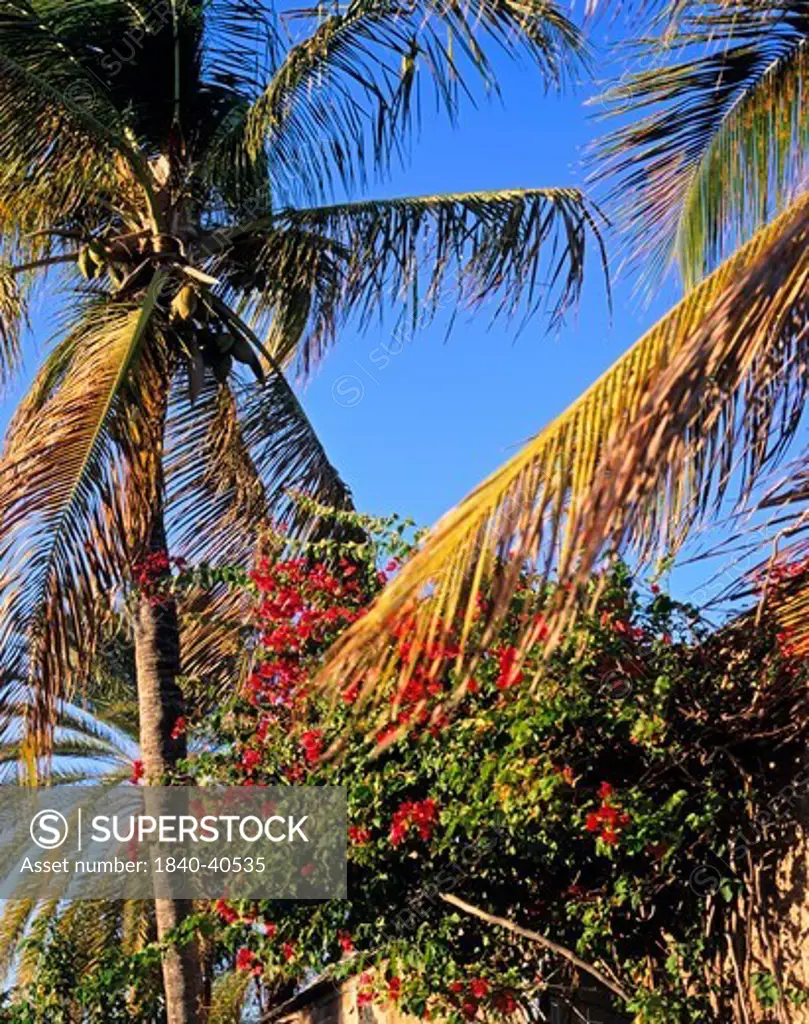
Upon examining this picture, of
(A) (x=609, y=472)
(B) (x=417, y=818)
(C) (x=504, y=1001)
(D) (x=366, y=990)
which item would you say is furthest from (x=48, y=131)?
(A) (x=609, y=472)

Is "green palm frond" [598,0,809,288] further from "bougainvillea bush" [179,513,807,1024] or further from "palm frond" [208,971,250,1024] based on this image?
"palm frond" [208,971,250,1024]

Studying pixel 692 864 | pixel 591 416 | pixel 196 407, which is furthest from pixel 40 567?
pixel 591 416

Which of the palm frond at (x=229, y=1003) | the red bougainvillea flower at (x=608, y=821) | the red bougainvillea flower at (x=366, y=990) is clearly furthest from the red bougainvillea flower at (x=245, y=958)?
the palm frond at (x=229, y=1003)

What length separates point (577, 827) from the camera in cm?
621

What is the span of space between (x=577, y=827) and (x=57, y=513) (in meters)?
3.81

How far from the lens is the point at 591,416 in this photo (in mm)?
3625

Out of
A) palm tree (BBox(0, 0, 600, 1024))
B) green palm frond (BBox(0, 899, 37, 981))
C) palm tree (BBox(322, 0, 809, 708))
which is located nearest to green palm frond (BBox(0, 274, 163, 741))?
palm tree (BBox(0, 0, 600, 1024))

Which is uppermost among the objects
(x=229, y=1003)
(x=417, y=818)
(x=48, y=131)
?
(x=48, y=131)

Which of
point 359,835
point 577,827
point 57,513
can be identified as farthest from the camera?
point 57,513

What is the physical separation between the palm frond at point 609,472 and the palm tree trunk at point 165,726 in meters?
5.46

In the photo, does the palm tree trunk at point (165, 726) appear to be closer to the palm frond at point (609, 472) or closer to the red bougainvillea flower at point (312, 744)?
the red bougainvillea flower at point (312, 744)

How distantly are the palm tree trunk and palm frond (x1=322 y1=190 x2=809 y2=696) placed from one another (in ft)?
17.9

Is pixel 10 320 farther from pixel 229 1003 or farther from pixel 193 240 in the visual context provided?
pixel 229 1003

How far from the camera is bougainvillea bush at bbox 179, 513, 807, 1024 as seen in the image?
6.12 meters
